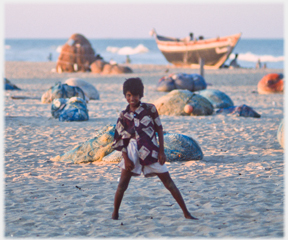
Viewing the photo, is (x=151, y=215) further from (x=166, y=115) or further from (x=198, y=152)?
(x=166, y=115)

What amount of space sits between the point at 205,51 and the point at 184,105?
22.1m

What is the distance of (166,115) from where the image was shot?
10961mm

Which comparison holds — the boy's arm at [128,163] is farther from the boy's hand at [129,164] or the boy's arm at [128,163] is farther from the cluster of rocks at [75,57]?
the cluster of rocks at [75,57]

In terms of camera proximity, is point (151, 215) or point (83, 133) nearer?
point (151, 215)

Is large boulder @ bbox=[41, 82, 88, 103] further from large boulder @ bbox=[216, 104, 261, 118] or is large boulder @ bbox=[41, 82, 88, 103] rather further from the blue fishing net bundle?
large boulder @ bbox=[216, 104, 261, 118]

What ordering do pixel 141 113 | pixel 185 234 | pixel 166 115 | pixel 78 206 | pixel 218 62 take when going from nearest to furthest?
pixel 185 234, pixel 141 113, pixel 78 206, pixel 166 115, pixel 218 62

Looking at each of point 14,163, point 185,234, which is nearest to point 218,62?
point 14,163

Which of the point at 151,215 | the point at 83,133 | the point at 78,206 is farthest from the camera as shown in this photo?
the point at 83,133

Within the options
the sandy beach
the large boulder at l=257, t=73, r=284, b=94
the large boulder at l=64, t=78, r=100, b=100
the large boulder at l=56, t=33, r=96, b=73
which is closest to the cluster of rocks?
the large boulder at l=56, t=33, r=96, b=73

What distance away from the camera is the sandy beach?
380 centimetres

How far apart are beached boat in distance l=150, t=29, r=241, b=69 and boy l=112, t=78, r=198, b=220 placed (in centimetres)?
2751

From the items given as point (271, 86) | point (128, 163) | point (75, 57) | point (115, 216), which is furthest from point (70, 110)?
point (75, 57)

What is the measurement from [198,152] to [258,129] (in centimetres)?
309

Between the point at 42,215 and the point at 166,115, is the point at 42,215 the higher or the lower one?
the lower one
